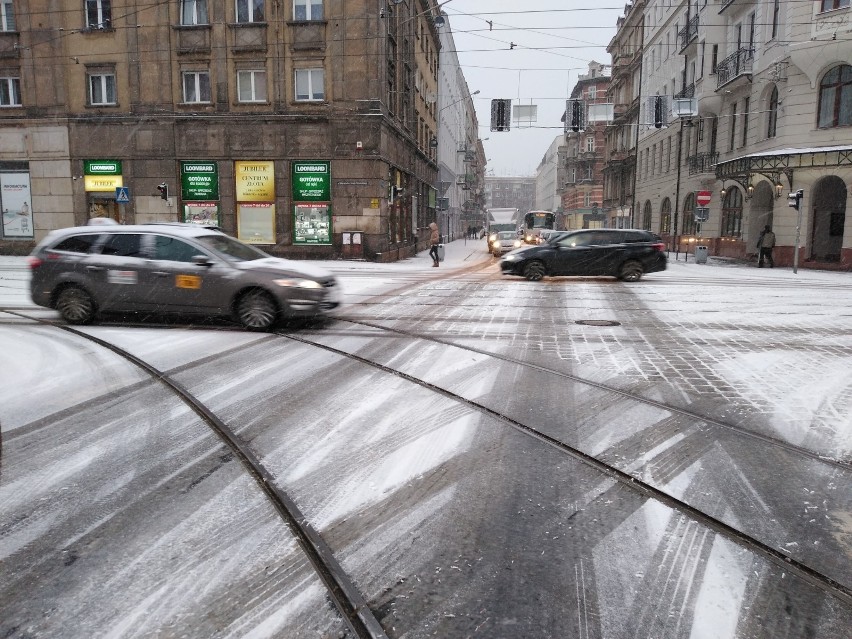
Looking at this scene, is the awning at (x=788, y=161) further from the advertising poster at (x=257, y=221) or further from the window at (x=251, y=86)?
the window at (x=251, y=86)

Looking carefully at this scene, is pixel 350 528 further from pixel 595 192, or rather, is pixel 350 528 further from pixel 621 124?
pixel 595 192

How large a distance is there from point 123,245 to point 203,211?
17425 mm

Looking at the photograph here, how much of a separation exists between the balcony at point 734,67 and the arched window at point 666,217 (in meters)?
11.6

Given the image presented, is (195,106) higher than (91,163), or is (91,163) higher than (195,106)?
(195,106)

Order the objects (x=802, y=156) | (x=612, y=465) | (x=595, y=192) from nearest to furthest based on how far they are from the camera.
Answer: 1. (x=612, y=465)
2. (x=802, y=156)
3. (x=595, y=192)

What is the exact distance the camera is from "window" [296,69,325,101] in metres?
25.3

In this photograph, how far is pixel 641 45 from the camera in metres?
52.3

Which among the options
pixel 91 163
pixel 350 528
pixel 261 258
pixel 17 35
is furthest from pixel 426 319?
pixel 17 35

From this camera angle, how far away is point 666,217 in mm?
42625

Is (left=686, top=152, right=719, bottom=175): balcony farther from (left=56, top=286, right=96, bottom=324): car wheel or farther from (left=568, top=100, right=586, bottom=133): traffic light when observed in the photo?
(left=56, top=286, right=96, bottom=324): car wheel

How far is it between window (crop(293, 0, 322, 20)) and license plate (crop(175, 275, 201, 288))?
62.5ft

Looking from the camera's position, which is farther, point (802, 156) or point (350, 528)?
point (802, 156)

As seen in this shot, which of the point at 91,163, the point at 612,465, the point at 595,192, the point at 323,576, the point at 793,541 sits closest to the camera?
the point at 323,576

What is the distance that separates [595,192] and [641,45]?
104 feet
